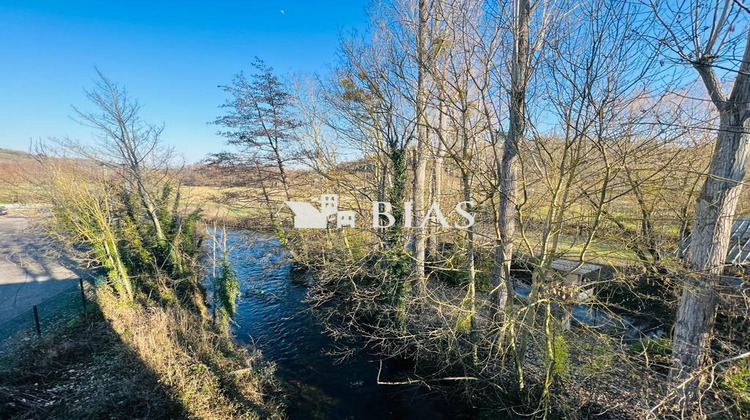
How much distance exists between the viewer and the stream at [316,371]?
20.2ft

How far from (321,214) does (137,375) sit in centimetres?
708

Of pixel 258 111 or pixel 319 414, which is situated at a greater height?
A: pixel 258 111

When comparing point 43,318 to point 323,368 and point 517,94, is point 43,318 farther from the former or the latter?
point 517,94

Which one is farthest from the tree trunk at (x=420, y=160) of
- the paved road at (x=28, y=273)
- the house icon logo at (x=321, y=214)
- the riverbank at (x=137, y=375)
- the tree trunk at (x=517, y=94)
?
the paved road at (x=28, y=273)

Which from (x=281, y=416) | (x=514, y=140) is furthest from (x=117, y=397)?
(x=514, y=140)

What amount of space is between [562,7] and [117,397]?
32.1 ft

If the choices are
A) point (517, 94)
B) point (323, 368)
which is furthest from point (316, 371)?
point (517, 94)

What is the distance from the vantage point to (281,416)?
5699 mm

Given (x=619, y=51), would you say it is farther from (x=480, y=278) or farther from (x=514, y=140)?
(x=480, y=278)

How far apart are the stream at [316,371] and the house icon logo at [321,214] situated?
2991 mm

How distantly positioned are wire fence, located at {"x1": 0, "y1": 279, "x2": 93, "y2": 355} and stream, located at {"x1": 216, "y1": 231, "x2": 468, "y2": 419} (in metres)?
4.38

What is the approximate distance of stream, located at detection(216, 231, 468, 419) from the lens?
20.2ft

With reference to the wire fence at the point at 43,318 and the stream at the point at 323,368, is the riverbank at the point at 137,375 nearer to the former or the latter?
the wire fence at the point at 43,318

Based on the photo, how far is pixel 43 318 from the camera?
27.1 feet
